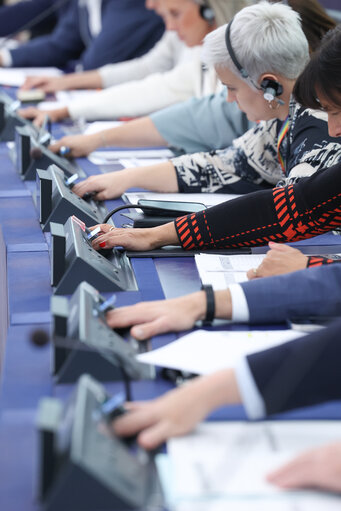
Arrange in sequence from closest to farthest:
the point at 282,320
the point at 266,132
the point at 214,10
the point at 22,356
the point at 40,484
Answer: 1. the point at 40,484
2. the point at 22,356
3. the point at 282,320
4. the point at 266,132
5. the point at 214,10

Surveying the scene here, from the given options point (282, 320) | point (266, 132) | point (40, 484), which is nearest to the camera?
point (40, 484)

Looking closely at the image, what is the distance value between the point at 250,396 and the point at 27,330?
419 millimetres

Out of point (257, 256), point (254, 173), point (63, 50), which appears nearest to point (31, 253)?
point (257, 256)

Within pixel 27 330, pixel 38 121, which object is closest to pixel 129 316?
pixel 27 330

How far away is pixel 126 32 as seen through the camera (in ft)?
11.5

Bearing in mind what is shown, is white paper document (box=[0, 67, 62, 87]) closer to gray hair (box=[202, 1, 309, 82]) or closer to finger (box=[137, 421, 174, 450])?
gray hair (box=[202, 1, 309, 82])

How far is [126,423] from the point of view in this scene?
88 centimetres

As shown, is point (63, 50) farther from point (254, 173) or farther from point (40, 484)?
point (40, 484)

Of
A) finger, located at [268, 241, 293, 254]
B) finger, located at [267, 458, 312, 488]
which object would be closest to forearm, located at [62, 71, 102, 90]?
finger, located at [268, 241, 293, 254]

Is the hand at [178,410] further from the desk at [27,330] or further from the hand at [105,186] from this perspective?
the hand at [105,186]

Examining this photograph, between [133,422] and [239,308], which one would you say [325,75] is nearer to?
[239,308]

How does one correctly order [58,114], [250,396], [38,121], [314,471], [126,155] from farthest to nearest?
[58,114] → [38,121] → [126,155] → [250,396] → [314,471]

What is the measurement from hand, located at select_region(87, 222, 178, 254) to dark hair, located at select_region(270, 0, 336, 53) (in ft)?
2.01

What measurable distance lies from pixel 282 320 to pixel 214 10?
1509 mm
